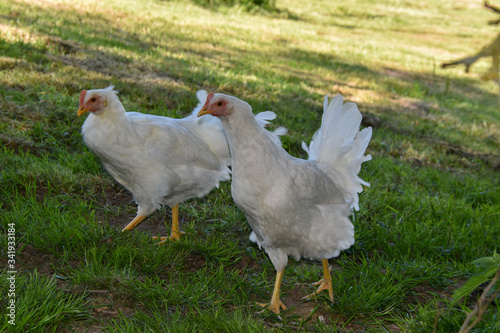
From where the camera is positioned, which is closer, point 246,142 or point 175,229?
point 246,142

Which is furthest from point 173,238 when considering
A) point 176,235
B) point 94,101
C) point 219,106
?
point 219,106

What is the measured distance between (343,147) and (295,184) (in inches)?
24.5

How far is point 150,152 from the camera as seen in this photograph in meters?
3.89

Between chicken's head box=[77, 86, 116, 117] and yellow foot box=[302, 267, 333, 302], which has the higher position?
chicken's head box=[77, 86, 116, 117]

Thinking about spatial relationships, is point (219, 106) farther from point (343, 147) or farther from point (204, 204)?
point (204, 204)

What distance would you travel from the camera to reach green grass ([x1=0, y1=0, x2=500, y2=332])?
3.13 meters

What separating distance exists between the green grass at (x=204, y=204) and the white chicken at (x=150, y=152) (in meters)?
0.35

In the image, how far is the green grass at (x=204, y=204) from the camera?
3.13 metres

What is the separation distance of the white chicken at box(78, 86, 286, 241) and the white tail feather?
496mm

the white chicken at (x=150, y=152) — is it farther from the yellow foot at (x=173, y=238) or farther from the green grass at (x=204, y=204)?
the green grass at (x=204, y=204)

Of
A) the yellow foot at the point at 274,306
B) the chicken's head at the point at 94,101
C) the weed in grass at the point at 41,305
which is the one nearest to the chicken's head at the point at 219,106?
the chicken's head at the point at 94,101

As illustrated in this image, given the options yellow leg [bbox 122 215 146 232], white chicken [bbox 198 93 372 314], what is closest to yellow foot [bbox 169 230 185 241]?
yellow leg [bbox 122 215 146 232]

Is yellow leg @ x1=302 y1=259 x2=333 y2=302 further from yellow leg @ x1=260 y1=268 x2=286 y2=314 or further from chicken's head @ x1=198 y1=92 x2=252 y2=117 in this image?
chicken's head @ x1=198 y1=92 x2=252 y2=117

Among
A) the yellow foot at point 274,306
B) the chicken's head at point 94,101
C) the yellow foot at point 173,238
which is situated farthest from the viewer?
the yellow foot at point 173,238
